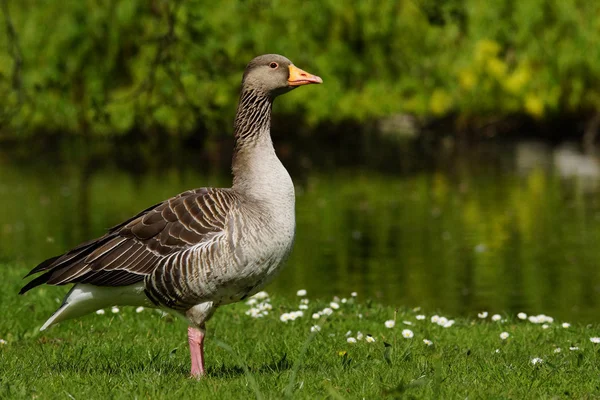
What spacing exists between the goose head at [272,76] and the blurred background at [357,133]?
524cm

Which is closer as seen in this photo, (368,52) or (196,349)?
(196,349)

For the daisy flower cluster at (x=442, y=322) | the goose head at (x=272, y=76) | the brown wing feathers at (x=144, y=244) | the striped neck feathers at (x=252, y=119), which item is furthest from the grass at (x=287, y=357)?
the goose head at (x=272, y=76)

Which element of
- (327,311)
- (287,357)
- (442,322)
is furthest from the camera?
(327,311)

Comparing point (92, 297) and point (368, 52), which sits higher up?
point (368, 52)

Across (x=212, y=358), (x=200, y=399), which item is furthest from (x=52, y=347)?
(x=200, y=399)

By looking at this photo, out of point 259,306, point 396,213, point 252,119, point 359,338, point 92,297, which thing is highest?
point 252,119

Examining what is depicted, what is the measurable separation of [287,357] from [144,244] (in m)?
1.61

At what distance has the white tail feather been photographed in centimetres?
708

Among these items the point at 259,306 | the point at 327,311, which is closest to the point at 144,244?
the point at 327,311

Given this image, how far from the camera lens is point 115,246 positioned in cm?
726

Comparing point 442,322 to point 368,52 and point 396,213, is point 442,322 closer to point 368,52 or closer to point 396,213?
point 396,213

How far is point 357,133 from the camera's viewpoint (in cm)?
4688

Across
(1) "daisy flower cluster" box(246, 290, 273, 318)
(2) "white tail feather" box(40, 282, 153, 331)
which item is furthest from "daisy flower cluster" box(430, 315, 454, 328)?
(2) "white tail feather" box(40, 282, 153, 331)

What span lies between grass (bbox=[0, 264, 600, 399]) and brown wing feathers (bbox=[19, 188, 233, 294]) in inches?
26.7
